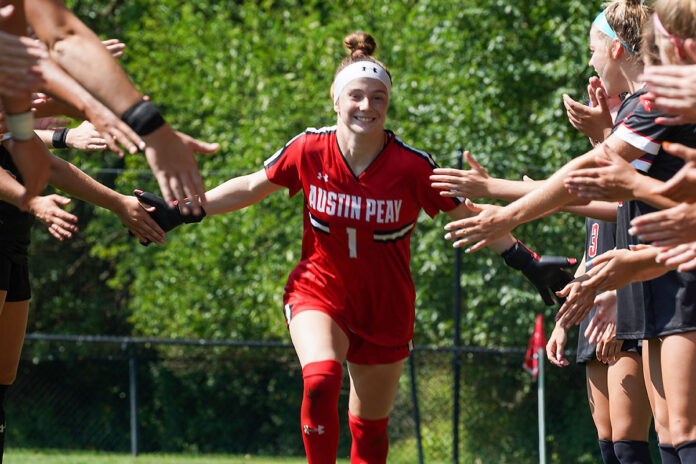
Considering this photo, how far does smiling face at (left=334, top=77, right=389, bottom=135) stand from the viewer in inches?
171

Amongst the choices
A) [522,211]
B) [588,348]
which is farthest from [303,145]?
[588,348]

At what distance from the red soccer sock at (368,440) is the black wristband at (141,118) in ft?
7.27

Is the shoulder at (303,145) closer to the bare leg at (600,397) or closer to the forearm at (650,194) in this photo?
the bare leg at (600,397)

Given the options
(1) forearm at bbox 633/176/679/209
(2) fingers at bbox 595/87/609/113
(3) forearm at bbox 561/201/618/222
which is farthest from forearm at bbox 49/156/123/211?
(1) forearm at bbox 633/176/679/209

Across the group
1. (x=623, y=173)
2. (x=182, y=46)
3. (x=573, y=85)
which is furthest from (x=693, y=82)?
(x=182, y=46)

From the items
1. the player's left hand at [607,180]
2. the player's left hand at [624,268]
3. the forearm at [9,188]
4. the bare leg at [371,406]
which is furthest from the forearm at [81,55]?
the bare leg at [371,406]

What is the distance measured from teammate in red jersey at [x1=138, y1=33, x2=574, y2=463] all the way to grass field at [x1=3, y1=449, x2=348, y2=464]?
4.36m

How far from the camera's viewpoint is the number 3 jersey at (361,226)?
171 inches

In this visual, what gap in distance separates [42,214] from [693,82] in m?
2.77

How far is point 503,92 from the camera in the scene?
9.33m

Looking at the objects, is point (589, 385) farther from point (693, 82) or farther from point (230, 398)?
point (230, 398)

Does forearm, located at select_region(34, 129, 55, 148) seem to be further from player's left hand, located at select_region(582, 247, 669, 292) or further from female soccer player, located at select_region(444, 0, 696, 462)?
player's left hand, located at select_region(582, 247, 669, 292)

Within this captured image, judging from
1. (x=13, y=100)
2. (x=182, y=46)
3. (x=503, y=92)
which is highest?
(x=182, y=46)

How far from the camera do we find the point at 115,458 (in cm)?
873
